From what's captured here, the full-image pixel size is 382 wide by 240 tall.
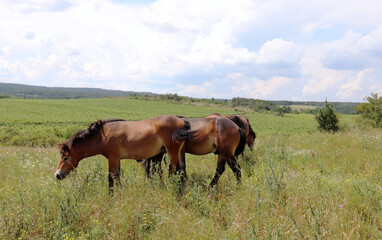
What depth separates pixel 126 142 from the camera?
17.1 feet

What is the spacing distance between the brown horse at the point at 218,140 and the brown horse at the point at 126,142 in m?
0.38

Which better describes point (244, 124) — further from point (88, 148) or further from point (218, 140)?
point (88, 148)

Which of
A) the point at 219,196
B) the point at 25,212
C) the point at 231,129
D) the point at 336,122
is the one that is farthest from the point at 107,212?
the point at 336,122

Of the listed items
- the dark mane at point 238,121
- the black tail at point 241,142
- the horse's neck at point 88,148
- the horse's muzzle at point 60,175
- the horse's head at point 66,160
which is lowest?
the horse's muzzle at point 60,175

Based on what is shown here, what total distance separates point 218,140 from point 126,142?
1.99 metres

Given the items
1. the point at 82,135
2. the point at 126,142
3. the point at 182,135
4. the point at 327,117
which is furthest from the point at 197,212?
the point at 327,117

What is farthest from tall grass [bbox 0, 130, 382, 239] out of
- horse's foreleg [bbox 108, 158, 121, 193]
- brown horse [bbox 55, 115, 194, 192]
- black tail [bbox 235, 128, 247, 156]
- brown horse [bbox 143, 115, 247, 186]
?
black tail [bbox 235, 128, 247, 156]

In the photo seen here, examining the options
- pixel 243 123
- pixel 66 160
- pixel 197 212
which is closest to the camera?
pixel 197 212

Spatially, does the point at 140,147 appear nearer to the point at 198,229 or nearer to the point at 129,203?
the point at 129,203

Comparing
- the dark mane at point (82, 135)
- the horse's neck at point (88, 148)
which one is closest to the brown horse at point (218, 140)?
the horse's neck at point (88, 148)

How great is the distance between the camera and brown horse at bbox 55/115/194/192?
5.18 m

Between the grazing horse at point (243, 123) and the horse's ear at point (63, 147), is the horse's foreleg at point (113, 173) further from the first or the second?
the grazing horse at point (243, 123)

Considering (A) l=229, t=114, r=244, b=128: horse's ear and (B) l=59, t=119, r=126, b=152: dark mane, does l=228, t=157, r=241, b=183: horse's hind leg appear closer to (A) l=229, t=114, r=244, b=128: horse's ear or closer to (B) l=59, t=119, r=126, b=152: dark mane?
(A) l=229, t=114, r=244, b=128: horse's ear

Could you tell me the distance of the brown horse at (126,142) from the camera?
5.18 m
